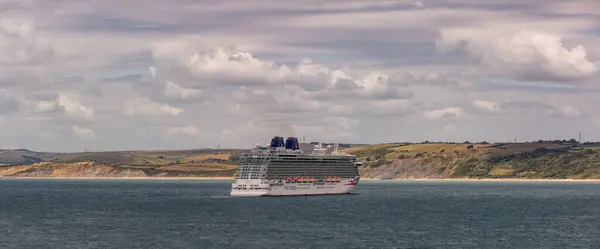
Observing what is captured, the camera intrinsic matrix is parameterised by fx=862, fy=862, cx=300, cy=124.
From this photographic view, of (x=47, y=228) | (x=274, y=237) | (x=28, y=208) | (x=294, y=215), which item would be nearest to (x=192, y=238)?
(x=274, y=237)

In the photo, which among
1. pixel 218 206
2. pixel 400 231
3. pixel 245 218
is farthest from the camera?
pixel 218 206

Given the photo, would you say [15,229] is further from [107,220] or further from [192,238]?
[192,238]

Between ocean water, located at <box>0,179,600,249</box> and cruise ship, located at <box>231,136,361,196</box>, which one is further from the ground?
cruise ship, located at <box>231,136,361,196</box>

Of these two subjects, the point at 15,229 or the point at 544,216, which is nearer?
the point at 15,229

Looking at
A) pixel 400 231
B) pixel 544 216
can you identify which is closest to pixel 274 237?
pixel 400 231

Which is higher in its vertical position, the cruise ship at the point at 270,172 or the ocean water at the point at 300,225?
the cruise ship at the point at 270,172

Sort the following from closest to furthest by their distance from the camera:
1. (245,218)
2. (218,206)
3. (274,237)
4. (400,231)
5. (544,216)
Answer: (274,237) → (400,231) → (245,218) → (544,216) → (218,206)

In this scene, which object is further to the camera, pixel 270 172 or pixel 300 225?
pixel 270 172

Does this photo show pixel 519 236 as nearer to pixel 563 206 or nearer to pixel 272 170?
pixel 563 206

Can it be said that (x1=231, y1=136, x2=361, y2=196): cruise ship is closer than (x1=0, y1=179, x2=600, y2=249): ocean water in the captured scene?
No

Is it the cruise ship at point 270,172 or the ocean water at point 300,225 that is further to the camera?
the cruise ship at point 270,172
